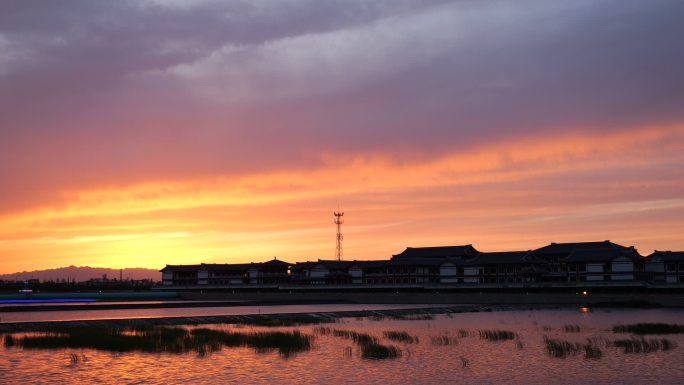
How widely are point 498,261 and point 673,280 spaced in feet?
95.3

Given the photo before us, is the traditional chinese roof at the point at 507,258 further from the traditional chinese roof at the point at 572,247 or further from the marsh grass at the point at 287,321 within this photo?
the marsh grass at the point at 287,321

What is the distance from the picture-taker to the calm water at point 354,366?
2989cm

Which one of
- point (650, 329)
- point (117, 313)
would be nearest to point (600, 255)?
point (650, 329)

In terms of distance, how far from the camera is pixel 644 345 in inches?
1591

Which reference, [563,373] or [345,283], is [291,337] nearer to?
[563,373]

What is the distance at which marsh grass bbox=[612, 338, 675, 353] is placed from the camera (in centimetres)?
3938

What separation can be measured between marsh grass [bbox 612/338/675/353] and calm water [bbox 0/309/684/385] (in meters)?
0.78

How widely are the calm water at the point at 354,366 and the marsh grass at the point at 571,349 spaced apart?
1.55 ft

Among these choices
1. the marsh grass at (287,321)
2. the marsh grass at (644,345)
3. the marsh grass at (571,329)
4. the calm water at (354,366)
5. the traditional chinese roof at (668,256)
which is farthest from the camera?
the traditional chinese roof at (668,256)

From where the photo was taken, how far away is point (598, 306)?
96.4 m

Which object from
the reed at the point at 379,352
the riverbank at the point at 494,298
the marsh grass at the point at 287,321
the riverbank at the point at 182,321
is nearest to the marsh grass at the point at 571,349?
the reed at the point at 379,352

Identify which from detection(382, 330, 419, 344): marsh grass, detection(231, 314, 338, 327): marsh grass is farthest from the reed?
detection(231, 314, 338, 327): marsh grass

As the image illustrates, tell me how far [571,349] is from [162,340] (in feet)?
79.5

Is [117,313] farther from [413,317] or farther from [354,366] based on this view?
[354,366]
